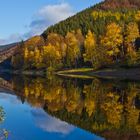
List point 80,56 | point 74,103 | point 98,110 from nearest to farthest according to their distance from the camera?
1. point 98,110
2. point 74,103
3. point 80,56

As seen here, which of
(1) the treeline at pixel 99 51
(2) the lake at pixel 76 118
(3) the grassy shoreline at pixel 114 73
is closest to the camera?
(2) the lake at pixel 76 118

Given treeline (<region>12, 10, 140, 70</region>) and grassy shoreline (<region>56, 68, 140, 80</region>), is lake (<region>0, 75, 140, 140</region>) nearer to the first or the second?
grassy shoreline (<region>56, 68, 140, 80</region>)

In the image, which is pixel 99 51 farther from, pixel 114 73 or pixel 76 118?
pixel 76 118

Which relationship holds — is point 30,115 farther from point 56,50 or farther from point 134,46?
point 56,50

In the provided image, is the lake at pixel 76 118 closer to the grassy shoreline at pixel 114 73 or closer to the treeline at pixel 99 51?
the grassy shoreline at pixel 114 73

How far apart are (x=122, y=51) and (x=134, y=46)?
156 inches

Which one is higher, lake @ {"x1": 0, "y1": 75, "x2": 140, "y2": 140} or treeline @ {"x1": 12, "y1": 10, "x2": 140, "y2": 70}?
treeline @ {"x1": 12, "y1": 10, "x2": 140, "y2": 70}

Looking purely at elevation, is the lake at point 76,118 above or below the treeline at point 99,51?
below

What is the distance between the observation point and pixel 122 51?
5017 inches

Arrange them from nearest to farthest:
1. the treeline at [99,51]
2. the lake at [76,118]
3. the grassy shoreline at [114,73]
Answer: the lake at [76,118], the grassy shoreline at [114,73], the treeline at [99,51]

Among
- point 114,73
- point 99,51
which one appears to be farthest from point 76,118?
point 99,51

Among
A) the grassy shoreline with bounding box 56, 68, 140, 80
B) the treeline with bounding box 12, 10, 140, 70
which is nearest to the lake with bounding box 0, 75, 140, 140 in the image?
the grassy shoreline with bounding box 56, 68, 140, 80

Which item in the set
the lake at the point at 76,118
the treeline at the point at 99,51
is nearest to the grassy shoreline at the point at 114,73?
the treeline at the point at 99,51

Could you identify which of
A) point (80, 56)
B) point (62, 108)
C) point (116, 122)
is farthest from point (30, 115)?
point (80, 56)
